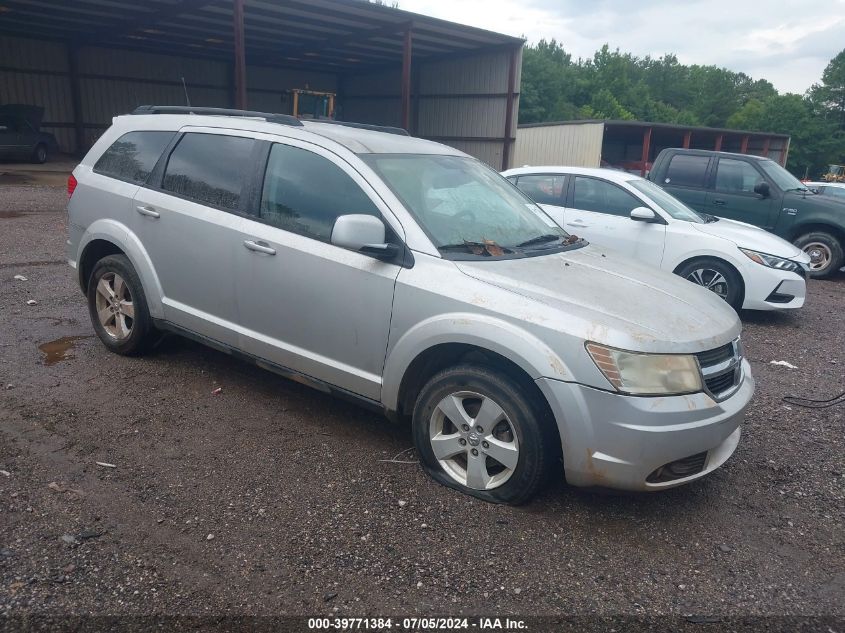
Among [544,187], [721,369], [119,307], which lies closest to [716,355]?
[721,369]

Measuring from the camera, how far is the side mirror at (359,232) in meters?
3.43

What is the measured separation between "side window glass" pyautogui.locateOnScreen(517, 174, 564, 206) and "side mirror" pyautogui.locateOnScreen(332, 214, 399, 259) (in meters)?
5.10

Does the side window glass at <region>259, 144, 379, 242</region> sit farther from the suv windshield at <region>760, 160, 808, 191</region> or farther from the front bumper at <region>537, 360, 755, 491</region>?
the suv windshield at <region>760, 160, 808, 191</region>

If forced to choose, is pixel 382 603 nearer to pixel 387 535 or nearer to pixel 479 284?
pixel 387 535

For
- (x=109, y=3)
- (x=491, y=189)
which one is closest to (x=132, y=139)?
(x=491, y=189)

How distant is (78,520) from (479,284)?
2172 mm

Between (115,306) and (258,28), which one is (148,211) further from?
(258,28)

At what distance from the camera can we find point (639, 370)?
3.02 meters

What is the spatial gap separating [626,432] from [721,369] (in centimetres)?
72

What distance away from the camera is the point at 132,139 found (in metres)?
5.05

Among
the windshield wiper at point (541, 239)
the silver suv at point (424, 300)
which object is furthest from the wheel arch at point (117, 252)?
the windshield wiper at point (541, 239)

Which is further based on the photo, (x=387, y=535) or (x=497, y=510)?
(x=497, y=510)

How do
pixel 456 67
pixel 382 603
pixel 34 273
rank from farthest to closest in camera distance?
1. pixel 456 67
2. pixel 34 273
3. pixel 382 603

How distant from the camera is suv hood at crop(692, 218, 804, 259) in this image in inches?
293
